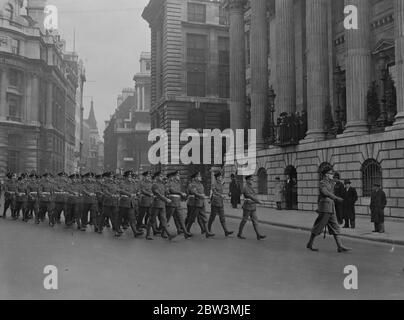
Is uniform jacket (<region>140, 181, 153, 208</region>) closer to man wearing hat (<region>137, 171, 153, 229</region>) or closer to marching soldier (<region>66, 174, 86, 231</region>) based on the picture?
man wearing hat (<region>137, 171, 153, 229</region>)

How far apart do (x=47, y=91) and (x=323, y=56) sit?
52118 mm

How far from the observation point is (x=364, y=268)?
955cm

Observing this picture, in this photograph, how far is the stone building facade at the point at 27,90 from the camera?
61.4 meters

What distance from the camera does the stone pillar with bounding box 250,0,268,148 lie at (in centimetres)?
3275

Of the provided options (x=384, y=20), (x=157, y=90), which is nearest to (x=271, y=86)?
(x=384, y=20)

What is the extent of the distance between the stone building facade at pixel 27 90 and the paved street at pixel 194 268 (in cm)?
5095

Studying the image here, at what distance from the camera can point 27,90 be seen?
2559 inches

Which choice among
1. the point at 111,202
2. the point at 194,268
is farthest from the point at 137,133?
the point at 194,268

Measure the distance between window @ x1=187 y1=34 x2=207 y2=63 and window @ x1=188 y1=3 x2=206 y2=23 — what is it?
1.54 meters

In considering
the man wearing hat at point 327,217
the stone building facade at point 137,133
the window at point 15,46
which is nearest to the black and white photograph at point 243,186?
the man wearing hat at point 327,217

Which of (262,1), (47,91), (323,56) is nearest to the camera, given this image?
(323,56)

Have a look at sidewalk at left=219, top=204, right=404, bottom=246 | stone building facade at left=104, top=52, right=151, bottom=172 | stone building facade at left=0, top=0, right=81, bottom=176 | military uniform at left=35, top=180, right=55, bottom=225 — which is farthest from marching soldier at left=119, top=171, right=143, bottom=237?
stone building facade at left=104, top=52, right=151, bottom=172

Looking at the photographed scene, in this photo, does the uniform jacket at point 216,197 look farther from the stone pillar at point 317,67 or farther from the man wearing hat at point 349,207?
the stone pillar at point 317,67
